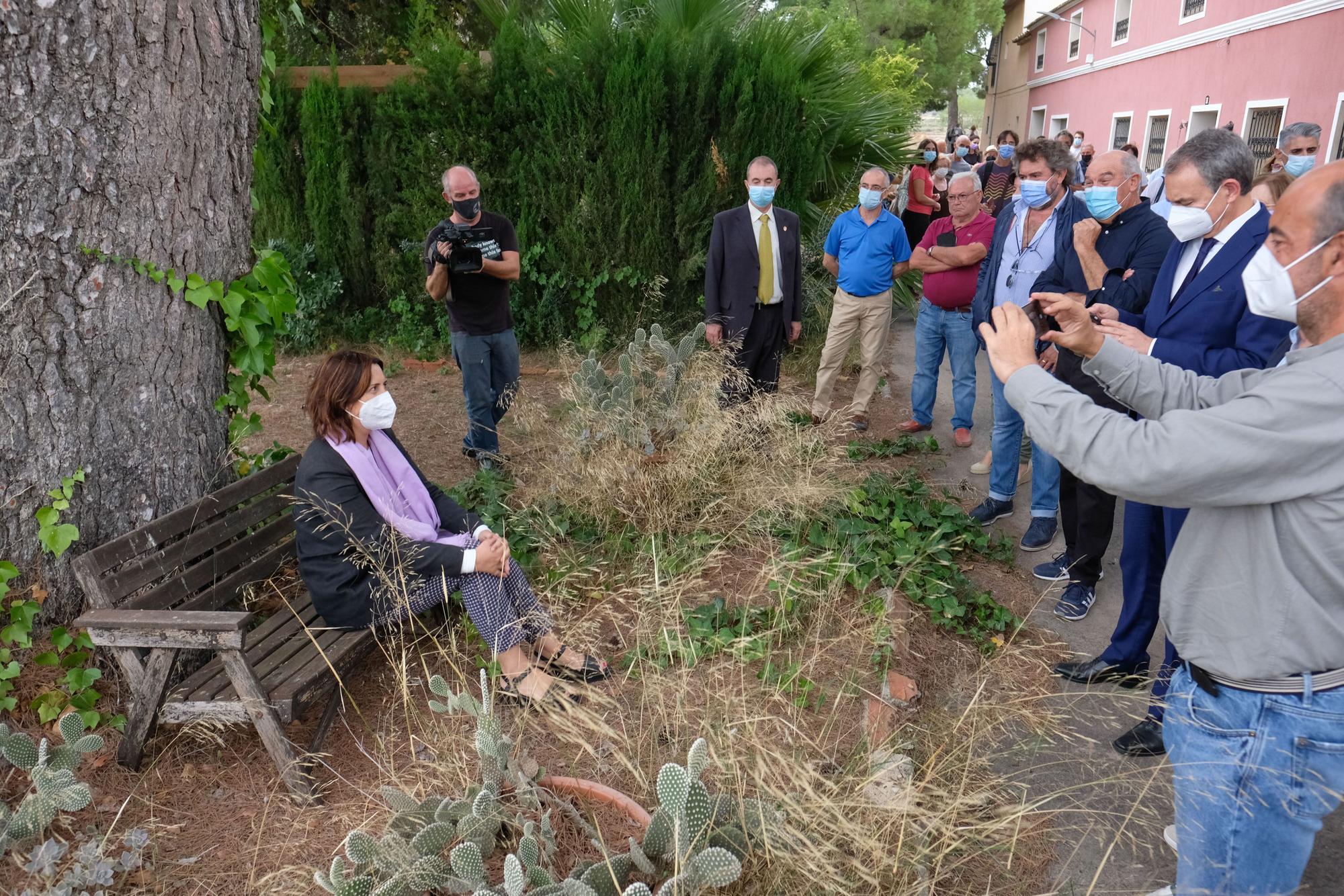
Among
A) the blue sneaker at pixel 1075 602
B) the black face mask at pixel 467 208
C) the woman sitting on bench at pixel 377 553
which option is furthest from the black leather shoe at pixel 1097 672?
the black face mask at pixel 467 208


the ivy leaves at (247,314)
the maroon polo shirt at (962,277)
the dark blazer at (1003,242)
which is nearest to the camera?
the ivy leaves at (247,314)

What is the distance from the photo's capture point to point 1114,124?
69.9 feet

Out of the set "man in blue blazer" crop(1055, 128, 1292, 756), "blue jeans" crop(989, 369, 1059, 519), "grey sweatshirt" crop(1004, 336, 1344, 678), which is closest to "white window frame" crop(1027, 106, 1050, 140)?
"blue jeans" crop(989, 369, 1059, 519)

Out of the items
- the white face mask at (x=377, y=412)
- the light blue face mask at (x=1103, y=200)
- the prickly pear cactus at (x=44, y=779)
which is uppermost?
the light blue face mask at (x=1103, y=200)

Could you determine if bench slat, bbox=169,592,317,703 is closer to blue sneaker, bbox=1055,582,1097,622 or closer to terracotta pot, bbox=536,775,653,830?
terracotta pot, bbox=536,775,653,830

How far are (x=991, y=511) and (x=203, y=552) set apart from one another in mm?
4131

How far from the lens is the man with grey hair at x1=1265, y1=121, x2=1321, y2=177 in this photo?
6867mm

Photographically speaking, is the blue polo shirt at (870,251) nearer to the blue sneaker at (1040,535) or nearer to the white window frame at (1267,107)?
the blue sneaker at (1040,535)

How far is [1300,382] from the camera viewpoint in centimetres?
163

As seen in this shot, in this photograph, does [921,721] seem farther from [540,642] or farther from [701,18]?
[701,18]

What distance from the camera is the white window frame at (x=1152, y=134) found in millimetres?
17625

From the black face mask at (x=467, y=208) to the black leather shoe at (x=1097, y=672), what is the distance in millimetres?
4219

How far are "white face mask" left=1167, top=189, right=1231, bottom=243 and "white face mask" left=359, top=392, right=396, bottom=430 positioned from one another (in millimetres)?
3044

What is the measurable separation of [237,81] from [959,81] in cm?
4104
